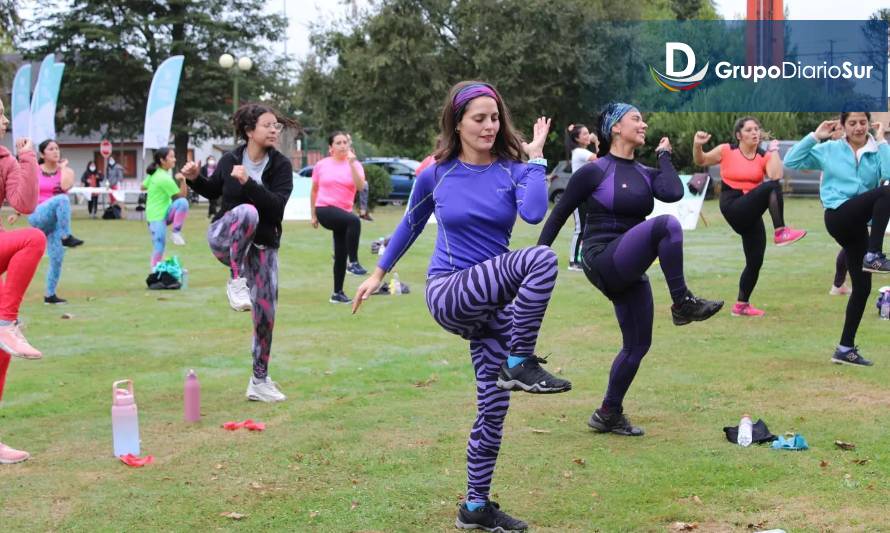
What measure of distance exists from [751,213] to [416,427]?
5840mm

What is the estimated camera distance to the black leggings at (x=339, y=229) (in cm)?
1416

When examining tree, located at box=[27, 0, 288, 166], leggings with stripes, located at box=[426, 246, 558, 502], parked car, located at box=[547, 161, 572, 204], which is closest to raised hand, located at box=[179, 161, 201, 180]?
leggings with stripes, located at box=[426, 246, 558, 502]

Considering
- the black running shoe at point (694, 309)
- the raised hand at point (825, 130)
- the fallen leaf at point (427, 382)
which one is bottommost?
the fallen leaf at point (427, 382)

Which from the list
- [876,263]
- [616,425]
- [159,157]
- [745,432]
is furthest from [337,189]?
[745,432]

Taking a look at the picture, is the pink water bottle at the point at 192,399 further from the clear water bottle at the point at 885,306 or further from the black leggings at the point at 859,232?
the clear water bottle at the point at 885,306

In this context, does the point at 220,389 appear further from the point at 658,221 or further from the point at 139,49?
the point at 139,49

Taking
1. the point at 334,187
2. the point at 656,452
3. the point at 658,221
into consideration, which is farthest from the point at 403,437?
the point at 334,187

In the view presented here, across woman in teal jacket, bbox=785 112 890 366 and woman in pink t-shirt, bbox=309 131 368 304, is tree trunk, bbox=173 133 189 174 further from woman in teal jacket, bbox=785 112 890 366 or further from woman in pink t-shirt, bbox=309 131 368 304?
woman in teal jacket, bbox=785 112 890 366

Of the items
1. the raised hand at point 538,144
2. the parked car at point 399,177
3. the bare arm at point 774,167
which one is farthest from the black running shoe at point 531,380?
the parked car at point 399,177

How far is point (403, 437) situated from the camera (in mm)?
6957

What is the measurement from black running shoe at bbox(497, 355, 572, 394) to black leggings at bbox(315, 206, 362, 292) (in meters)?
9.50

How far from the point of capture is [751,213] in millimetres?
11609

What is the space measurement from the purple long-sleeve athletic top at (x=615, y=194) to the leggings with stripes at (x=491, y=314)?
1.72 meters

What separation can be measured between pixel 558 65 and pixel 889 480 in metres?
40.9
